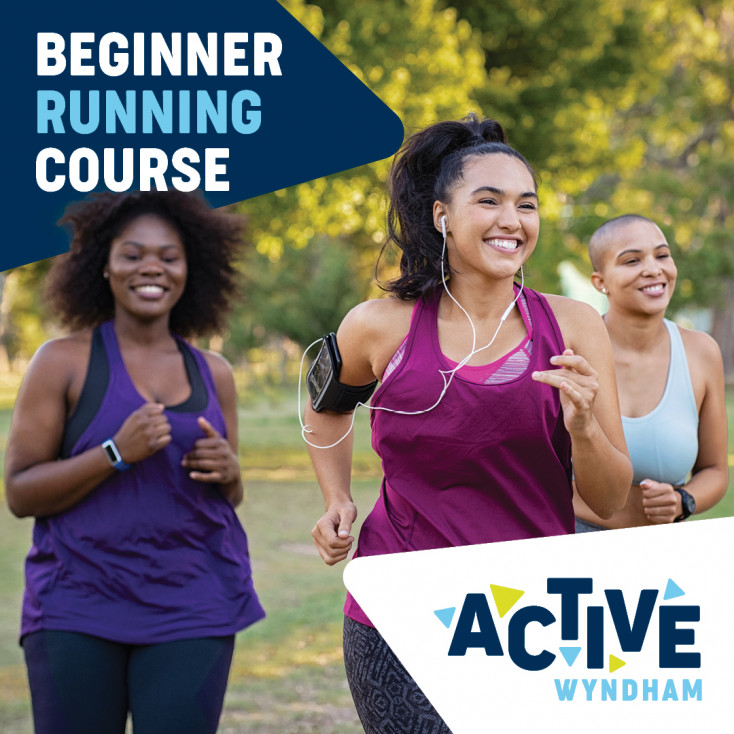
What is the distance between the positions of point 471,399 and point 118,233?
1656 millimetres

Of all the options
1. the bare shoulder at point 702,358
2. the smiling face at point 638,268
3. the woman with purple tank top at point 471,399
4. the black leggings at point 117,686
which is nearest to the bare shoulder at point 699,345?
the bare shoulder at point 702,358

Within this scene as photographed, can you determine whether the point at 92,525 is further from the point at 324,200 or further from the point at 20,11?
the point at 324,200

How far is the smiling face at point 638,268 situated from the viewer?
3.71m

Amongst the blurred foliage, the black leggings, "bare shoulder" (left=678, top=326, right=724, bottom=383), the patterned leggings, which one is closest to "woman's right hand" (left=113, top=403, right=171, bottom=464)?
the black leggings

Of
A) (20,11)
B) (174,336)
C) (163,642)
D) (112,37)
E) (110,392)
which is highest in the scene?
(20,11)

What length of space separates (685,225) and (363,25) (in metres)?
17.8

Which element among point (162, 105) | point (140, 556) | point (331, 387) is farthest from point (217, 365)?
point (162, 105)

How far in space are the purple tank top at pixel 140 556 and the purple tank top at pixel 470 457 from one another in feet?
2.66

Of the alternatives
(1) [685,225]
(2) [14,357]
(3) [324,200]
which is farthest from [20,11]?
(2) [14,357]

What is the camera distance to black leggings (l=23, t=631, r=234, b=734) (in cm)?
303

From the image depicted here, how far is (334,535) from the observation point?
8.74 ft

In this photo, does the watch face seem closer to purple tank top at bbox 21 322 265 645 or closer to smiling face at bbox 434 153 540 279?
purple tank top at bbox 21 322 265 645

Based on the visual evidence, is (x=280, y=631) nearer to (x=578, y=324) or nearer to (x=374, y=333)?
(x=374, y=333)

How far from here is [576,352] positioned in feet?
8.44
